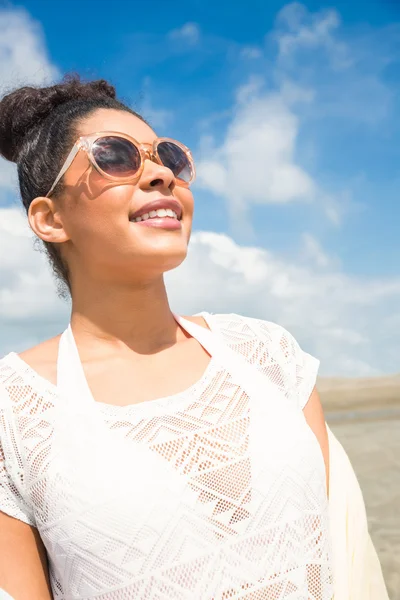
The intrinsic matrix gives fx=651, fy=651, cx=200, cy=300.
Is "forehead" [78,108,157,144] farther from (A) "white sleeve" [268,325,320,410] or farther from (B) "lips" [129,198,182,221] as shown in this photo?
(A) "white sleeve" [268,325,320,410]

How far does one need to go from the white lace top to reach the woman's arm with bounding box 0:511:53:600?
0.13 ft

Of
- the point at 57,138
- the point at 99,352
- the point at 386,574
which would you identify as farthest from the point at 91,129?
the point at 386,574

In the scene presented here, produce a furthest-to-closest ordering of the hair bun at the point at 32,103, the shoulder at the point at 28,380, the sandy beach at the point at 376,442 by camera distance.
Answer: the sandy beach at the point at 376,442 < the hair bun at the point at 32,103 < the shoulder at the point at 28,380

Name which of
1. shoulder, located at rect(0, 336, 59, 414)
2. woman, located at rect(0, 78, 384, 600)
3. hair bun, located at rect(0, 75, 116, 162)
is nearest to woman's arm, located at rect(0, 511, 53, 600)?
woman, located at rect(0, 78, 384, 600)

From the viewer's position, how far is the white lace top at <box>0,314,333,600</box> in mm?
1944

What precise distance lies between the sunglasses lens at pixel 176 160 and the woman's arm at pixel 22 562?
4.61ft

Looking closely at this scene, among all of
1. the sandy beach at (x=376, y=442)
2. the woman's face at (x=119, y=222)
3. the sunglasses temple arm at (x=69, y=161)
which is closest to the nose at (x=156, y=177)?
the woman's face at (x=119, y=222)

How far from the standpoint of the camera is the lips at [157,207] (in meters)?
2.31

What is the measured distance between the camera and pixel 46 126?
8.91 ft

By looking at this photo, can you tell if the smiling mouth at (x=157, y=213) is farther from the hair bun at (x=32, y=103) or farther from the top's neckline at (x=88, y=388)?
the hair bun at (x=32, y=103)

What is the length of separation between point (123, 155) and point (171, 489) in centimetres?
121

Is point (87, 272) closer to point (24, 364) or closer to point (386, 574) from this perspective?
point (24, 364)

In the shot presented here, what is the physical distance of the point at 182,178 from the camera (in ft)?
8.63

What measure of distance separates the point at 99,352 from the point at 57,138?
2.90ft
